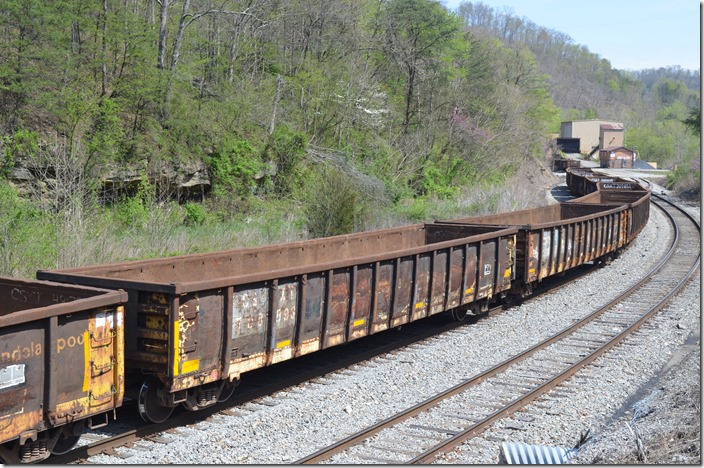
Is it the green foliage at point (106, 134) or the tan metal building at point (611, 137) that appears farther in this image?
the tan metal building at point (611, 137)

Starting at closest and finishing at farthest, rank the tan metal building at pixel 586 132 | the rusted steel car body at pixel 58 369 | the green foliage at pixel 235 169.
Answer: the rusted steel car body at pixel 58 369, the green foliage at pixel 235 169, the tan metal building at pixel 586 132

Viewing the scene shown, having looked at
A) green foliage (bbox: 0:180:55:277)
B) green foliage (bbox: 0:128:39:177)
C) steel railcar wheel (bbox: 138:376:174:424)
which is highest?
green foliage (bbox: 0:128:39:177)

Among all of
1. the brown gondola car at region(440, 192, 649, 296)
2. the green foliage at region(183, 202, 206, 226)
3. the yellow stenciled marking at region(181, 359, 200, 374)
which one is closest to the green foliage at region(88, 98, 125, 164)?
the green foliage at region(183, 202, 206, 226)

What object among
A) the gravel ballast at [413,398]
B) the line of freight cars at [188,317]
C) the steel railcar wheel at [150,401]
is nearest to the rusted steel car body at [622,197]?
the gravel ballast at [413,398]

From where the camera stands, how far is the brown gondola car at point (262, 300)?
26.7ft

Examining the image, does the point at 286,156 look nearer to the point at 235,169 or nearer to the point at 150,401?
the point at 235,169

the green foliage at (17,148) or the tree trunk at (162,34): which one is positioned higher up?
the tree trunk at (162,34)

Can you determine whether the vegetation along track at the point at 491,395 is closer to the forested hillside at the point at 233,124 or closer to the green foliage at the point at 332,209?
the green foliage at the point at 332,209

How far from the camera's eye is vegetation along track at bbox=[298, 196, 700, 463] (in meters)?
8.00

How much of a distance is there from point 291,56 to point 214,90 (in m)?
8.59

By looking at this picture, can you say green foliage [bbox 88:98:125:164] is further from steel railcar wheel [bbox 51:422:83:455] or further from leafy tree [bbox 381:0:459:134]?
leafy tree [bbox 381:0:459:134]

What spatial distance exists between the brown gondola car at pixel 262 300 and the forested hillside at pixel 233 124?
5.15m

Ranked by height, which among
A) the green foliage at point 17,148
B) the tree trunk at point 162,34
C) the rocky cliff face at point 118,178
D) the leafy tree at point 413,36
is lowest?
the rocky cliff face at point 118,178

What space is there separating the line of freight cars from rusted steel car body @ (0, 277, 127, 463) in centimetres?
1
